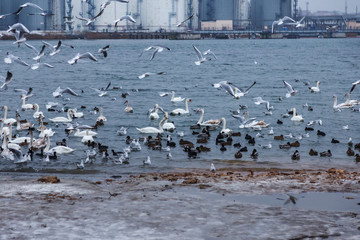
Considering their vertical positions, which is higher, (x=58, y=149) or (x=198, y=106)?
(x=198, y=106)

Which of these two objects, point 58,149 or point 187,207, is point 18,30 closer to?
point 58,149

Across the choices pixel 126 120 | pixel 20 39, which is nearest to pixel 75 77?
pixel 126 120

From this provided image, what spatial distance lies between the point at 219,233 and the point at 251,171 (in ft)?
21.0

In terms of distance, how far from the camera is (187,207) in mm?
14320

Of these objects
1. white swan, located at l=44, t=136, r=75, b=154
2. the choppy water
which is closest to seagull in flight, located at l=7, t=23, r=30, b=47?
the choppy water

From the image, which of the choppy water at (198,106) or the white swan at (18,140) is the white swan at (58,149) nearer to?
the choppy water at (198,106)

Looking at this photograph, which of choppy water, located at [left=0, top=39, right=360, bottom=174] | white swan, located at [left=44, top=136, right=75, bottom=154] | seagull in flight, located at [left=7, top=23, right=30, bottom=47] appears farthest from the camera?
seagull in flight, located at [left=7, top=23, right=30, bottom=47]

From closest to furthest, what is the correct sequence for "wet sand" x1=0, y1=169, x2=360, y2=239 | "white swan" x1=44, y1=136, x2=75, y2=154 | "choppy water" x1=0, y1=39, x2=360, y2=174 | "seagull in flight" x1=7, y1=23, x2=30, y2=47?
"wet sand" x1=0, y1=169, x2=360, y2=239 < "choppy water" x1=0, y1=39, x2=360, y2=174 < "white swan" x1=44, y1=136, x2=75, y2=154 < "seagull in flight" x1=7, y1=23, x2=30, y2=47

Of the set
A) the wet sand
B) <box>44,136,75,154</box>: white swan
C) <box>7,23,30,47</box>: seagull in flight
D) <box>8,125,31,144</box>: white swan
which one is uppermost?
<box>7,23,30,47</box>: seagull in flight

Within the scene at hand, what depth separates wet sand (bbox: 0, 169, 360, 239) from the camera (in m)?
12.6

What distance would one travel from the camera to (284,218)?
44.2 feet

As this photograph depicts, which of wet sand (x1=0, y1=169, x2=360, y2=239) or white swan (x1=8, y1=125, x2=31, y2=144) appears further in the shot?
white swan (x1=8, y1=125, x2=31, y2=144)

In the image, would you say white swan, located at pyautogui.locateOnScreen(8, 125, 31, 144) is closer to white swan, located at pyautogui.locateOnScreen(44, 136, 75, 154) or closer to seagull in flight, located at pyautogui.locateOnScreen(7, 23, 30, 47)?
white swan, located at pyautogui.locateOnScreen(44, 136, 75, 154)

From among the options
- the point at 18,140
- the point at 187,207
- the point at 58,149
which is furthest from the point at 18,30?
the point at 187,207
